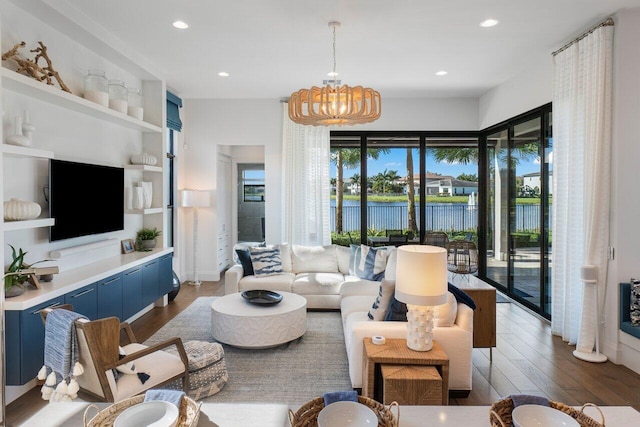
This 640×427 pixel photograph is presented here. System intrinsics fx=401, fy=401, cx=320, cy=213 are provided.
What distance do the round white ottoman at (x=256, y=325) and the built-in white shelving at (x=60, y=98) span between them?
2241mm

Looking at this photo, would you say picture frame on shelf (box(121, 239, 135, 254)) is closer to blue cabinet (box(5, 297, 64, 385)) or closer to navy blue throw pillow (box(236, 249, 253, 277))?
navy blue throw pillow (box(236, 249, 253, 277))

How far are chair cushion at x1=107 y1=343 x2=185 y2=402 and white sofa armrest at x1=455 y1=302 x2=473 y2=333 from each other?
198cm

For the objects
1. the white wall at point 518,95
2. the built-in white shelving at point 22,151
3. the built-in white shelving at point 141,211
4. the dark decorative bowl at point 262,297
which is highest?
the white wall at point 518,95

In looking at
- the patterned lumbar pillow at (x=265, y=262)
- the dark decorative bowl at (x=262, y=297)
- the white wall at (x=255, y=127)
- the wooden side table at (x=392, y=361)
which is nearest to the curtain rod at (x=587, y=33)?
the white wall at (x=255, y=127)

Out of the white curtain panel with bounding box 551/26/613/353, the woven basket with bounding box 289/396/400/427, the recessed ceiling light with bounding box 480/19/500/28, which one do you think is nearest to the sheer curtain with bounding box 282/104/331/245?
the recessed ceiling light with bounding box 480/19/500/28

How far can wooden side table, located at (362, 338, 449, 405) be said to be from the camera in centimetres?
247

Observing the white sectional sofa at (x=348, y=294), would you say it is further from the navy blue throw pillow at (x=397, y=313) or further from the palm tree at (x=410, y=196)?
the palm tree at (x=410, y=196)

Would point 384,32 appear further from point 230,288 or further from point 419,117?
point 230,288

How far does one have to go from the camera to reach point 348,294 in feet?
15.3

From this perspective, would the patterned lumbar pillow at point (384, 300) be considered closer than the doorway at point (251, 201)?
Yes

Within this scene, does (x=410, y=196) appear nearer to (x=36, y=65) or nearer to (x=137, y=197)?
(x=137, y=197)

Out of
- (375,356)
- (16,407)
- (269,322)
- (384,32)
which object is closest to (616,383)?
(375,356)

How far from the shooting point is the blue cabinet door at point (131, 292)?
4.07 metres

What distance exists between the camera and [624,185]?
3.55 meters
